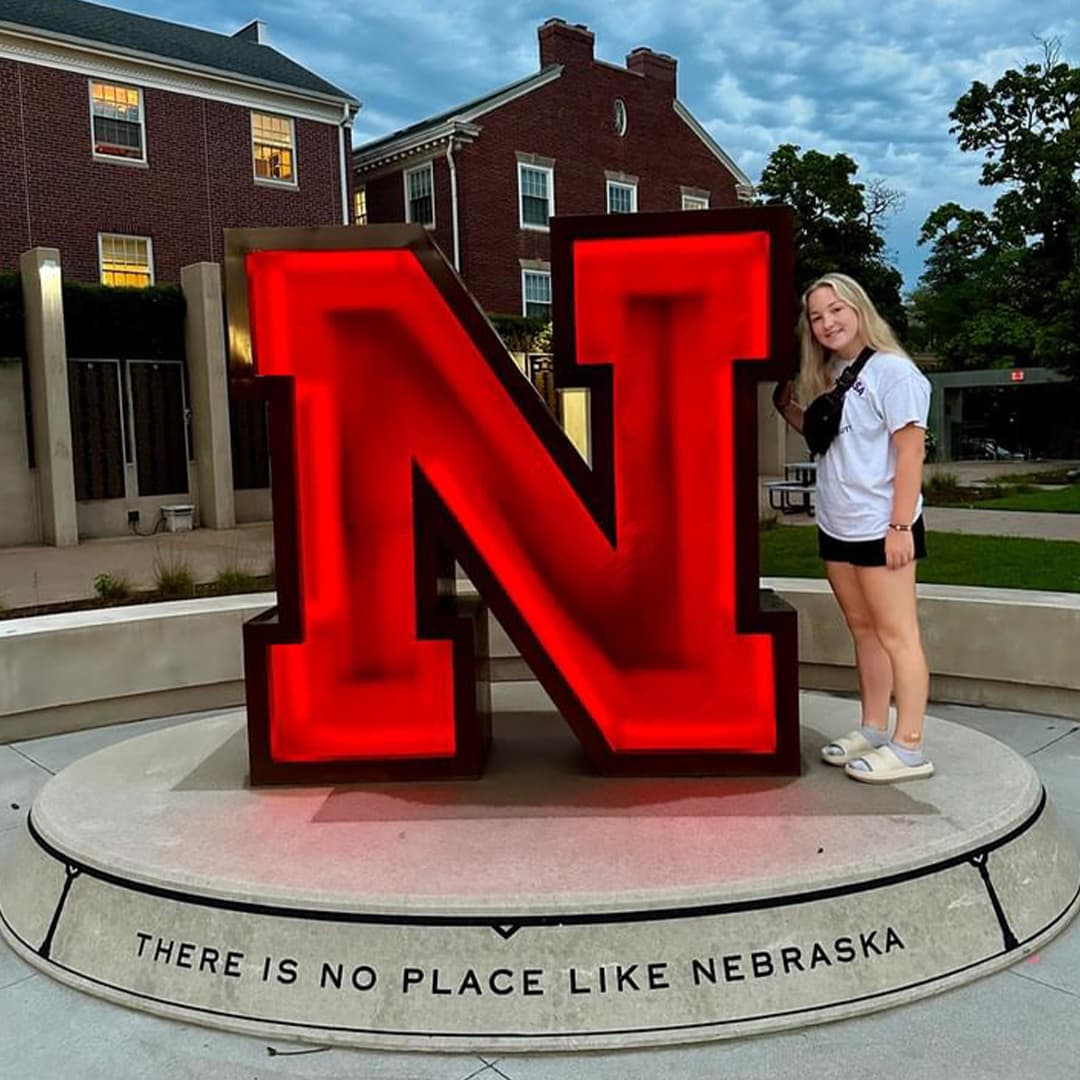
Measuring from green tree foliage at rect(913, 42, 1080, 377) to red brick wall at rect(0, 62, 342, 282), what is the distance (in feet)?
48.9

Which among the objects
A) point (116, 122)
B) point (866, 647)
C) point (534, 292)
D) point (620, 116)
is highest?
point (620, 116)

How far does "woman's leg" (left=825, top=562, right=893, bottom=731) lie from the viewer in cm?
403

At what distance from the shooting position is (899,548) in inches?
149

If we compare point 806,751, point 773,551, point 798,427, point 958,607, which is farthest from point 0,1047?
point 773,551

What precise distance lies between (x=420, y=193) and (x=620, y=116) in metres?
6.19

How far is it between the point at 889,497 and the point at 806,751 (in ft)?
3.91

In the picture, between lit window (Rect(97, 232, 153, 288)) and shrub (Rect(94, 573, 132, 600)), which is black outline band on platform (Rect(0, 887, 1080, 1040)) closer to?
shrub (Rect(94, 573, 132, 600))

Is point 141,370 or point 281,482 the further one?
point 141,370

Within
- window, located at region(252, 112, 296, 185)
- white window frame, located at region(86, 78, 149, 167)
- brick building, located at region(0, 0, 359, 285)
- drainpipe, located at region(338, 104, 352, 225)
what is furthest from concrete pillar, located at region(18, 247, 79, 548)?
drainpipe, located at region(338, 104, 352, 225)

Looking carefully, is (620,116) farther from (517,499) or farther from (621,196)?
(517,499)

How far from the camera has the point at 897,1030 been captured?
2.90 meters

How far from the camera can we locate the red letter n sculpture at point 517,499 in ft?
13.3

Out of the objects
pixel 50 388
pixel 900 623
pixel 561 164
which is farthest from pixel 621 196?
pixel 900 623

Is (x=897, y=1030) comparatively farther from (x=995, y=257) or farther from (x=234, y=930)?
(x=995, y=257)
